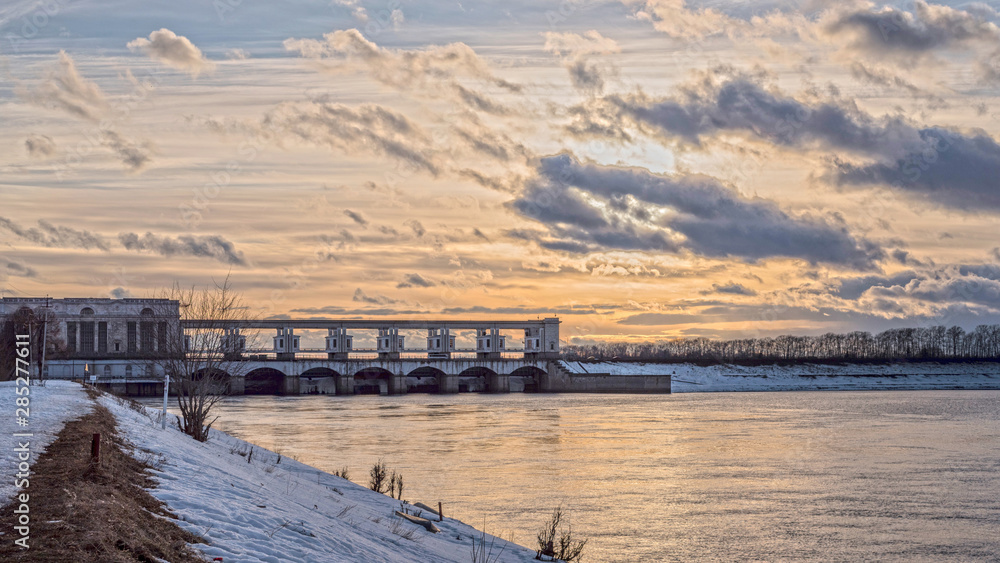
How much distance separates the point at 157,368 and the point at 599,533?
4853 inches

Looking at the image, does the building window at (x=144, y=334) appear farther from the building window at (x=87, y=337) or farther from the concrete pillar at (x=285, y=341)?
the concrete pillar at (x=285, y=341)

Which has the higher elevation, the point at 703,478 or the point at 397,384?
the point at 703,478

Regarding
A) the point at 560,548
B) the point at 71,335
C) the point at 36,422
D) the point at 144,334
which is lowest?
the point at 560,548

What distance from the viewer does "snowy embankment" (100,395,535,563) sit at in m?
13.9

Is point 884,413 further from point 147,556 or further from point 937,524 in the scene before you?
point 147,556

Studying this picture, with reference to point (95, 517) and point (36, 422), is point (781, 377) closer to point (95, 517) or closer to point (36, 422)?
point (36, 422)

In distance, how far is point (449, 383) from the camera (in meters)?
152

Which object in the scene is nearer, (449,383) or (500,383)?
(449,383)

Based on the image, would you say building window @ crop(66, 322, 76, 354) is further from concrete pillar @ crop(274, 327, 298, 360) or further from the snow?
the snow

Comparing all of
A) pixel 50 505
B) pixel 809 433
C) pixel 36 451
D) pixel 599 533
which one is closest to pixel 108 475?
pixel 50 505

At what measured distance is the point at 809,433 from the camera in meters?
58.5

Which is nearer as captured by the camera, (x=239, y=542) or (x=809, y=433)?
(x=239, y=542)

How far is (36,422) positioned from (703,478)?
2534cm

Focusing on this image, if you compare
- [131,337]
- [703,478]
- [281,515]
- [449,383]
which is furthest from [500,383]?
[281,515]
